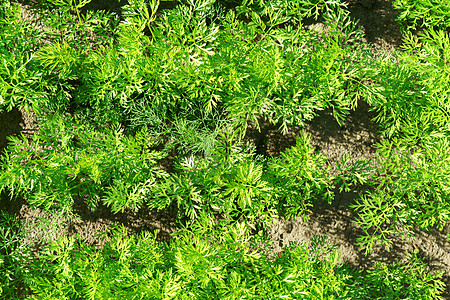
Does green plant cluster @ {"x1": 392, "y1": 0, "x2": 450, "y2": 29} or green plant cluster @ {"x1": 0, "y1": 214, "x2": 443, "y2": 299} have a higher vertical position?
green plant cluster @ {"x1": 392, "y1": 0, "x2": 450, "y2": 29}

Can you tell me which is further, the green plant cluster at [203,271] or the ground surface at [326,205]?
the ground surface at [326,205]

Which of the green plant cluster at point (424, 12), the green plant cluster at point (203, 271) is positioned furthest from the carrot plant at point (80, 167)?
the green plant cluster at point (424, 12)

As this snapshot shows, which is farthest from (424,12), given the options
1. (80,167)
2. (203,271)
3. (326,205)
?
(80,167)

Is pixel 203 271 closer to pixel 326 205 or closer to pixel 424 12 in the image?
pixel 326 205

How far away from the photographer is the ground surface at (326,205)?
98.7 inches

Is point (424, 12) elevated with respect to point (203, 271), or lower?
elevated

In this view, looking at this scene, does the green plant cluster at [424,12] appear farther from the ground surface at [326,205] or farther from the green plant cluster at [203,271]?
the green plant cluster at [203,271]

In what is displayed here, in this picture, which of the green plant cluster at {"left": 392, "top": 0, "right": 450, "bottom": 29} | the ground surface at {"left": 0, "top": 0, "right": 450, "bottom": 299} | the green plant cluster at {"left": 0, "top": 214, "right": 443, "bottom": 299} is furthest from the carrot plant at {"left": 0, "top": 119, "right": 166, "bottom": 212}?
the green plant cluster at {"left": 392, "top": 0, "right": 450, "bottom": 29}

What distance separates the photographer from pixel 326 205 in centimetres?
253

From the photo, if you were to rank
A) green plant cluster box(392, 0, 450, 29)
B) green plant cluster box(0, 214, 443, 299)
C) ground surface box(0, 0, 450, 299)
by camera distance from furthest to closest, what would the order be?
ground surface box(0, 0, 450, 299), green plant cluster box(392, 0, 450, 29), green plant cluster box(0, 214, 443, 299)

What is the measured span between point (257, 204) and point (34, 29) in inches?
80.7

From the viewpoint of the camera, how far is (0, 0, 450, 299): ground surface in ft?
8.22

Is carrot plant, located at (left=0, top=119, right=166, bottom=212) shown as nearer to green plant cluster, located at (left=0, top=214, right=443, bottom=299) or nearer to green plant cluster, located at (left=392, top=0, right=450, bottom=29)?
green plant cluster, located at (left=0, top=214, right=443, bottom=299)

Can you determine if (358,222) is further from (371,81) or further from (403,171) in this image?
(371,81)
